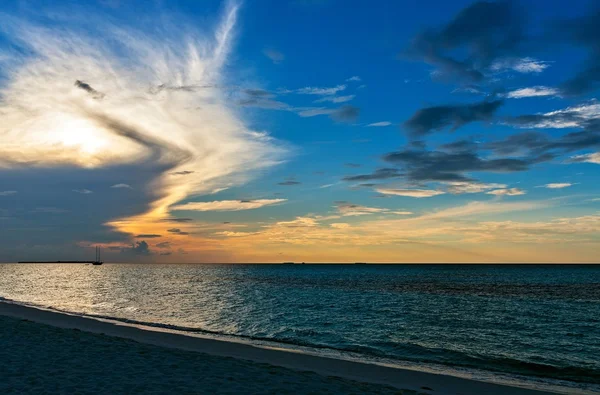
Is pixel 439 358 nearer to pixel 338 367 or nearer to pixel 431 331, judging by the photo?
pixel 338 367

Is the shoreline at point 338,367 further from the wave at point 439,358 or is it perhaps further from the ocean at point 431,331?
the wave at point 439,358

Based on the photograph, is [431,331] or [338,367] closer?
[338,367]

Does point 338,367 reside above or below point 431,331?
above

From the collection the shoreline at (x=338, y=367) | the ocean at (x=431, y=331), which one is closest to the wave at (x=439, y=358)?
the ocean at (x=431, y=331)

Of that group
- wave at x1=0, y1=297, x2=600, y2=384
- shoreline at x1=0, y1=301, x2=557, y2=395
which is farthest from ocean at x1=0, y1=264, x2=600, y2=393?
shoreline at x1=0, y1=301, x2=557, y2=395

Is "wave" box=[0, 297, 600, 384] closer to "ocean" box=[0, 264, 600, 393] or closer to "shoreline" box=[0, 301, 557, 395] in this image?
"ocean" box=[0, 264, 600, 393]

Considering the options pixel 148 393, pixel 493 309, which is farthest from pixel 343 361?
pixel 493 309

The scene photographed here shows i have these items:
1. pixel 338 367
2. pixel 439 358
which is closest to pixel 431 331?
pixel 439 358

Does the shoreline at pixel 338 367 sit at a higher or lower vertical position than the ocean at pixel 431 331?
higher

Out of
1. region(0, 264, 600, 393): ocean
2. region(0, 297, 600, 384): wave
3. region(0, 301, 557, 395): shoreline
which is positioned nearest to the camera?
region(0, 301, 557, 395): shoreline

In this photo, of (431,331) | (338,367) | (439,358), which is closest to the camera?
(338,367)

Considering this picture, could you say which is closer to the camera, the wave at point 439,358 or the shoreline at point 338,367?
the shoreline at point 338,367

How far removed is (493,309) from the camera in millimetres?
49625

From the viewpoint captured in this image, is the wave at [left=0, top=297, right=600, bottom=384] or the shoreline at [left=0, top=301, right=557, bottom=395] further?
the wave at [left=0, top=297, right=600, bottom=384]
